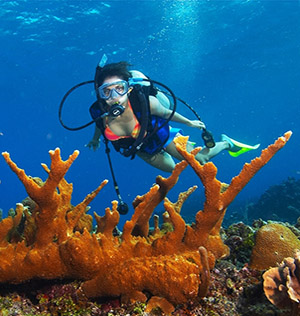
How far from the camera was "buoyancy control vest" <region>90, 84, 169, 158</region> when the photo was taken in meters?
5.08

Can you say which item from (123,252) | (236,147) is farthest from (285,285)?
(236,147)

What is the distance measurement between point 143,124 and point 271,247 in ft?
10.2

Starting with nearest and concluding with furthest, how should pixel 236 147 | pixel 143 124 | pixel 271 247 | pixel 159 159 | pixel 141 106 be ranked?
1. pixel 271 247
2. pixel 143 124
3. pixel 141 106
4. pixel 159 159
5. pixel 236 147

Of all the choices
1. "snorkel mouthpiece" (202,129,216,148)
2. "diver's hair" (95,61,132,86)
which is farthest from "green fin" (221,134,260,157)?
"diver's hair" (95,61,132,86)

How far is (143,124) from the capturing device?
4.99 meters

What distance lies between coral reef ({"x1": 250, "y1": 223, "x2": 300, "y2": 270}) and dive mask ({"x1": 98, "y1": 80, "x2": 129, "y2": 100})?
354cm

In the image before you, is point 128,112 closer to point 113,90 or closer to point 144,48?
point 113,90

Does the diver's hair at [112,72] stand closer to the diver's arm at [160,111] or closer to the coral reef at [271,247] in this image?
the diver's arm at [160,111]

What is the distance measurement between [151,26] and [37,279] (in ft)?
85.9

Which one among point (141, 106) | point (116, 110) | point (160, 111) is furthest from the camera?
point (160, 111)

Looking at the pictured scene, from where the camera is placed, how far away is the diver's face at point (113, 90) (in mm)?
4949

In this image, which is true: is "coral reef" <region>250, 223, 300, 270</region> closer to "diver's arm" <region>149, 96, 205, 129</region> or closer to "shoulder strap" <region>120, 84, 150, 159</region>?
"shoulder strap" <region>120, 84, 150, 159</region>

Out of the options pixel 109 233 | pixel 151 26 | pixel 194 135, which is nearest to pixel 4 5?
pixel 151 26

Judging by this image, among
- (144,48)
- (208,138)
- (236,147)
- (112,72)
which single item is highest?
(144,48)
